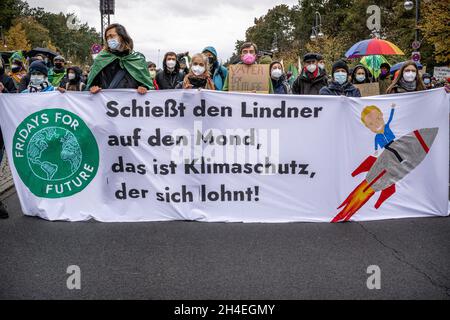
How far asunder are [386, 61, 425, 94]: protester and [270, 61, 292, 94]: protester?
1.65 m

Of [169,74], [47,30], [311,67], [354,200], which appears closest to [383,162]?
[354,200]

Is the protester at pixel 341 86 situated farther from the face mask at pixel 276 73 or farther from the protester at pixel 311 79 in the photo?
the face mask at pixel 276 73

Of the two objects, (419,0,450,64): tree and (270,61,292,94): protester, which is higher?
(419,0,450,64): tree

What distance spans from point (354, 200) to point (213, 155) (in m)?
1.69

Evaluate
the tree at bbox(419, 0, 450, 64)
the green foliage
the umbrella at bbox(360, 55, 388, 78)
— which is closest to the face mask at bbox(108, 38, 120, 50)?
the umbrella at bbox(360, 55, 388, 78)

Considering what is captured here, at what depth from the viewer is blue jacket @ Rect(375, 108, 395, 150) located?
586 cm

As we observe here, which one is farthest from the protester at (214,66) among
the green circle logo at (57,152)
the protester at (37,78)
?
the green circle logo at (57,152)

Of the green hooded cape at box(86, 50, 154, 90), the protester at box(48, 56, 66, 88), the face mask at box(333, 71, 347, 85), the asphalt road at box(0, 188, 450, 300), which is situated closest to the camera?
the asphalt road at box(0, 188, 450, 300)

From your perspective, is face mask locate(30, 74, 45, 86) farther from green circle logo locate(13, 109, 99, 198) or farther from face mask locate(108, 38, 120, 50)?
face mask locate(108, 38, 120, 50)

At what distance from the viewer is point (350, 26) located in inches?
2464

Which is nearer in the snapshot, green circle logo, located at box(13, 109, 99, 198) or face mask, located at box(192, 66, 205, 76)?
green circle logo, located at box(13, 109, 99, 198)

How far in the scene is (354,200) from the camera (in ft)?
19.1

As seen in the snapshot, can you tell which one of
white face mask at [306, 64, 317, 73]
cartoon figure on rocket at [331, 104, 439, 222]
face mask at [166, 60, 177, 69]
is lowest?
cartoon figure on rocket at [331, 104, 439, 222]

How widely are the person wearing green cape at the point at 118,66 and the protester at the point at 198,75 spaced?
29.8 inches
